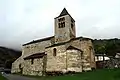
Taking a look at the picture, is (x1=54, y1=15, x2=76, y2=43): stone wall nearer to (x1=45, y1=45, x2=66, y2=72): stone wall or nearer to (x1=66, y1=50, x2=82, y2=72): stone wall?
(x1=45, y1=45, x2=66, y2=72): stone wall

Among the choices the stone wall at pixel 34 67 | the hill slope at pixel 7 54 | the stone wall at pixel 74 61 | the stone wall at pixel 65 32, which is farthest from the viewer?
the hill slope at pixel 7 54

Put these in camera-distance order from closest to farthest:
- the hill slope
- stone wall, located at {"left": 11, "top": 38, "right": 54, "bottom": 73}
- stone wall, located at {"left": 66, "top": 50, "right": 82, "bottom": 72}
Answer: stone wall, located at {"left": 66, "top": 50, "right": 82, "bottom": 72} < stone wall, located at {"left": 11, "top": 38, "right": 54, "bottom": 73} < the hill slope

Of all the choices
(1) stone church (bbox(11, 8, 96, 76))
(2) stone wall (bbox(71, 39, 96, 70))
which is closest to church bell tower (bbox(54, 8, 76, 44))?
(1) stone church (bbox(11, 8, 96, 76))

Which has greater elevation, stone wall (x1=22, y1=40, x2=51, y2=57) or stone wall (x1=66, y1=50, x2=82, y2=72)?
stone wall (x1=22, y1=40, x2=51, y2=57)

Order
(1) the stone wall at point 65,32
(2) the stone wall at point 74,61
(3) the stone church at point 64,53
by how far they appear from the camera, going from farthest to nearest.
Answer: (1) the stone wall at point 65,32, (3) the stone church at point 64,53, (2) the stone wall at point 74,61

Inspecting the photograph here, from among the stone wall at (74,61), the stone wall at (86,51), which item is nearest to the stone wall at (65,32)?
the stone wall at (86,51)

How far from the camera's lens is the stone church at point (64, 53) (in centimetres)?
3481

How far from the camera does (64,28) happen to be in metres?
43.2

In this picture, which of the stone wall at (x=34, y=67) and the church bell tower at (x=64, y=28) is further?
the church bell tower at (x=64, y=28)

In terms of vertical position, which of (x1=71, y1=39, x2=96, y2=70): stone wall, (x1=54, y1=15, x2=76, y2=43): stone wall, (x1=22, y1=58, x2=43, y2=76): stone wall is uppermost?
(x1=54, y1=15, x2=76, y2=43): stone wall

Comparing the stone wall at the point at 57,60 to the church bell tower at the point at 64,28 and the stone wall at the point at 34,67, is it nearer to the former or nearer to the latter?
the stone wall at the point at 34,67

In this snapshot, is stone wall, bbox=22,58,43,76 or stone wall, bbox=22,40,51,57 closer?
stone wall, bbox=22,58,43,76

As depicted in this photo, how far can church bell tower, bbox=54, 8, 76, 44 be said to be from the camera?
42500mm

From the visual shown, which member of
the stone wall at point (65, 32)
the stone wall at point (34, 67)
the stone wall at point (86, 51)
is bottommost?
the stone wall at point (34, 67)
